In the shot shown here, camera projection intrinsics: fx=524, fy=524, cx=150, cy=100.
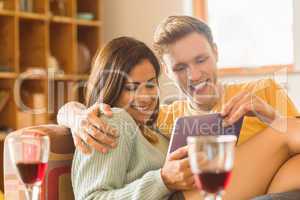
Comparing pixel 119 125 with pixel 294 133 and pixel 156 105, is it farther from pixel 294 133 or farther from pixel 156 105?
pixel 294 133

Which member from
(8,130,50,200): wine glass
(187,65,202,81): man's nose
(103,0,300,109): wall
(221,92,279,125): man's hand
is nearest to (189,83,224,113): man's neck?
(187,65,202,81): man's nose

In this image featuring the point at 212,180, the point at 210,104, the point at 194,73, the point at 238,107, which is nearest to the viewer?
the point at 212,180

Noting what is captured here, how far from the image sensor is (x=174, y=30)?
1933mm

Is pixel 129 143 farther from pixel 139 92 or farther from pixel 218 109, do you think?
pixel 218 109

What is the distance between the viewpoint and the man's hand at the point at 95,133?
131 cm

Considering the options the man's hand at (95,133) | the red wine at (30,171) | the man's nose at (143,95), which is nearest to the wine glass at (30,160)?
the red wine at (30,171)

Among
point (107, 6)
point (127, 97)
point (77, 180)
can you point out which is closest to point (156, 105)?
point (127, 97)

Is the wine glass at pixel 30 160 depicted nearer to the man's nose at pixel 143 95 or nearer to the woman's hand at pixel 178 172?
the woman's hand at pixel 178 172

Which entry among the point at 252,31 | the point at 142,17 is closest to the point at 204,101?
the point at 252,31

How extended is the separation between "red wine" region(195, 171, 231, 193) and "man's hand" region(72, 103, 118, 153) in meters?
0.58

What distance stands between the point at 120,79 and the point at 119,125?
0.59 ft

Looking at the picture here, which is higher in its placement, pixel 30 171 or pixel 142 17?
pixel 142 17

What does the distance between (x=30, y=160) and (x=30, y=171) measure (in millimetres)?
19

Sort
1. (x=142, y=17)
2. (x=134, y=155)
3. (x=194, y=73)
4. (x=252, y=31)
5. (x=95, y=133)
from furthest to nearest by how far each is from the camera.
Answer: (x=142, y=17), (x=252, y=31), (x=194, y=73), (x=134, y=155), (x=95, y=133)
